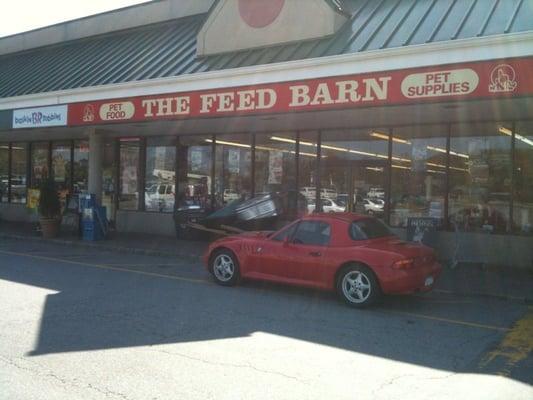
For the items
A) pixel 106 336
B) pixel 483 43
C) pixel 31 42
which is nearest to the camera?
pixel 106 336

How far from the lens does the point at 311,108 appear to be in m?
10.9

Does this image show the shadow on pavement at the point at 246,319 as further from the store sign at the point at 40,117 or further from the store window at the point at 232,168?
the store window at the point at 232,168

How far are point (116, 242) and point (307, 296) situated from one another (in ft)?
26.5

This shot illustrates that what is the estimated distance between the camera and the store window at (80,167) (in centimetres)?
2075

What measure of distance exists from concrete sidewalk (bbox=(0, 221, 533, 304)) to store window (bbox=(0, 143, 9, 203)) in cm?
400

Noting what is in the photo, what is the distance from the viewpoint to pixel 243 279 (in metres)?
10.2

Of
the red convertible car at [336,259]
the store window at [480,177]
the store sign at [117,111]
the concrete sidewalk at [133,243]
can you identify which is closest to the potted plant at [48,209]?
the concrete sidewalk at [133,243]

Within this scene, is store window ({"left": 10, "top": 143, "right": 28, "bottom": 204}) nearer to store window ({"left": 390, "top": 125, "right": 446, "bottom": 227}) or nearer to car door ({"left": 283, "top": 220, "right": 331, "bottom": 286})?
store window ({"left": 390, "top": 125, "right": 446, "bottom": 227})

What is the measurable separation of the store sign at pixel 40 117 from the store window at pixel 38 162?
5.79 meters

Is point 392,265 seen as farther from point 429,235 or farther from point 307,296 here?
point 429,235

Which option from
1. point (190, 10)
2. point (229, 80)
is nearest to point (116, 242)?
point (229, 80)

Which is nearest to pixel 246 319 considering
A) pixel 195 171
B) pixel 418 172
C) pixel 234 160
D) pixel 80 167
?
pixel 418 172

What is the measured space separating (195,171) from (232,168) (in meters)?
1.42

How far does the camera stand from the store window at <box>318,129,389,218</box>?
14.4 m
